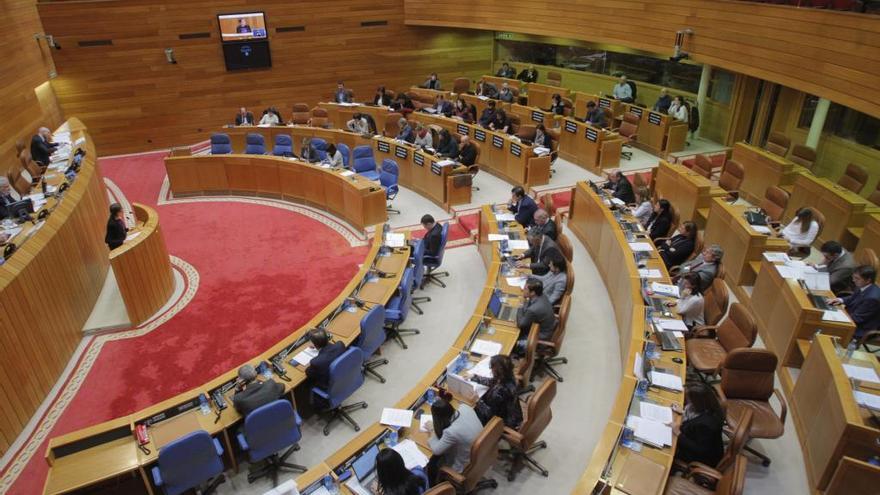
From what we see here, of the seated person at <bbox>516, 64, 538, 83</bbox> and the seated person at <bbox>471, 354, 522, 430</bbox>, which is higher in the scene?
the seated person at <bbox>516, 64, 538, 83</bbox>

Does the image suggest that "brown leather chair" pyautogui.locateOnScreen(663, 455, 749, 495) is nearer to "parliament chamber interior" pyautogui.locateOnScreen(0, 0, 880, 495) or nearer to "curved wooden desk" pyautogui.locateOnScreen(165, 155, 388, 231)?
"parliament chamber interior" pyautogui.locateOnScreen(0, 0, 880, 495)

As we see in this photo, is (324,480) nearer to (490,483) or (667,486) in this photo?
(490,483)

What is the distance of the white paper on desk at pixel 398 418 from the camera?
5113 mm

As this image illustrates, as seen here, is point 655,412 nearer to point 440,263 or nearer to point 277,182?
point 440,263

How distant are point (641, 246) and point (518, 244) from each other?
68.7 inches

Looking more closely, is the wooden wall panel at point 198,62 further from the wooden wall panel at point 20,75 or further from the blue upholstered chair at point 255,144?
the blue upholstered chair at point 255,144

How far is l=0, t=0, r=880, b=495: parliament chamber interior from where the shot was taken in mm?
5137

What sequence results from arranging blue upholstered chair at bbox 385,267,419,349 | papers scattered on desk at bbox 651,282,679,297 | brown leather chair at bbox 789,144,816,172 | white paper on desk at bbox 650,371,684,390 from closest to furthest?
1. white paper on desk at bbox 650,371,684,390
2. papers scattered on desk at bbox 651,282,679,297
3. blue upholstered chair at bbox 385,267,419,349
4. brown leather chair at bbox 789,144,816,172

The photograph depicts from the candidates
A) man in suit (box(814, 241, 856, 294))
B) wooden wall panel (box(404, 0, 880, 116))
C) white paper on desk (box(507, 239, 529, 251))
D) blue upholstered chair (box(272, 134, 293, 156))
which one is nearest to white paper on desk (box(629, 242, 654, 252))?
white paper on desk (box(507, 239, 529, 251))

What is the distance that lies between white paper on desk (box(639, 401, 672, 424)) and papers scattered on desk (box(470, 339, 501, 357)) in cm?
158

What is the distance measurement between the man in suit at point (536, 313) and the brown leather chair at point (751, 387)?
1.83 m

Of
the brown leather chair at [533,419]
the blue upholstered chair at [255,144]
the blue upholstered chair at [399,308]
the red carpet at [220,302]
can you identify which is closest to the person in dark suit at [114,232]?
the red carpet at [220,302]

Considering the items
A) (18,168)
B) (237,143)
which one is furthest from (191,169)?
(18,168)

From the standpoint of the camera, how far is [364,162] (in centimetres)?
1241
